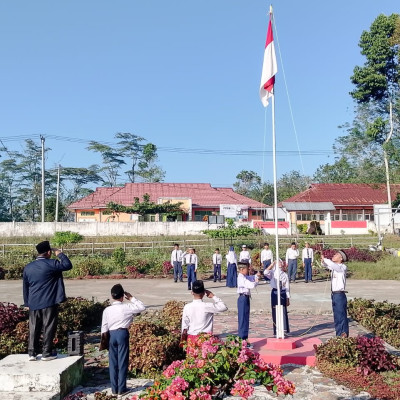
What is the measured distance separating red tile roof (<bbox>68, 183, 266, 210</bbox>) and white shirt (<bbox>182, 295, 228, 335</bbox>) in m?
37.7

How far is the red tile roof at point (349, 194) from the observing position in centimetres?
4269

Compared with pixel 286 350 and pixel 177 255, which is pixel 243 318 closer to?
pixel 286 350

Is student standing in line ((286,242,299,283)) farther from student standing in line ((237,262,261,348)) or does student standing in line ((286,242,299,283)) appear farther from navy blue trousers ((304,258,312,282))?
student standing in line ((237,262,261,348))

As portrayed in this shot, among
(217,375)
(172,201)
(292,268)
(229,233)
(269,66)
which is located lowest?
(217,375)

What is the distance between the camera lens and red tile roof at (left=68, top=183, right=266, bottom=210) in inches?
1737

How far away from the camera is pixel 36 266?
6.33 m

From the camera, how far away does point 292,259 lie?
17.6 m

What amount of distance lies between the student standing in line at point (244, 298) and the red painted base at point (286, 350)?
0.29 metres

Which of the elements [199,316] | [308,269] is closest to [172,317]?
[199,316]

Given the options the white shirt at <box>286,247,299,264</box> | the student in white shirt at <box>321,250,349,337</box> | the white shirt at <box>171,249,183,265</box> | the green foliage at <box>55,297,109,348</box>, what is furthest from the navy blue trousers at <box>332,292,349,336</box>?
the white shirt at <box>171,249,183,265</box>

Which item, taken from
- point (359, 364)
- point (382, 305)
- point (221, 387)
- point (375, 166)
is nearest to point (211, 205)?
point (375, 166)

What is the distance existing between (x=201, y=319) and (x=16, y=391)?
2360 mm

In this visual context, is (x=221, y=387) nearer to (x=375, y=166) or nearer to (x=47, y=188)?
(x=375, y=166)

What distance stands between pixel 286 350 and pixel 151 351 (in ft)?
7.86
